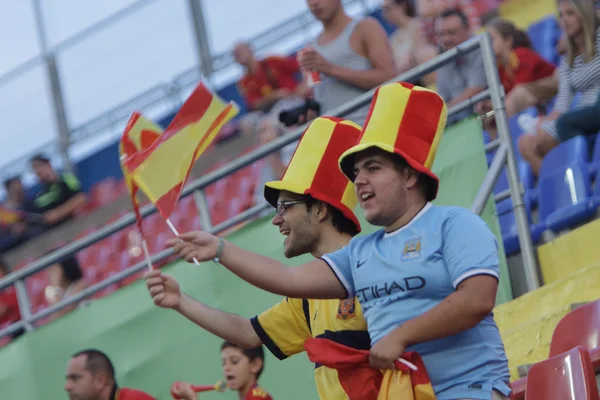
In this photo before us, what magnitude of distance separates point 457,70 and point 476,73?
0.82 ft

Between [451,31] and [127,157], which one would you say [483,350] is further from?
[451,31]

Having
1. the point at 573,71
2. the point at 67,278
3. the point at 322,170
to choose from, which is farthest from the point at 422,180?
the point at 67,278

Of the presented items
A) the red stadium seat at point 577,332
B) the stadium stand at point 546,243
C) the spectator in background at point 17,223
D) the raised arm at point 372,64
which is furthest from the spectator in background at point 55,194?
the red stadium seat at point 577,332

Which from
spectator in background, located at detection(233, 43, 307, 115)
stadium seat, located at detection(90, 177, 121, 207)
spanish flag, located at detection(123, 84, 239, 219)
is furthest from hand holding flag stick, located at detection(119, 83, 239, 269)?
stadium seat, located at detection(90, 177, 121, 207)

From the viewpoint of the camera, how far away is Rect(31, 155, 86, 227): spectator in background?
10016 millimetres

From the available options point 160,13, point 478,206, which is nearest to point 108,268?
point 160,13

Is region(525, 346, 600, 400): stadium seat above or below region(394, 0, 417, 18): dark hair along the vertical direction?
below

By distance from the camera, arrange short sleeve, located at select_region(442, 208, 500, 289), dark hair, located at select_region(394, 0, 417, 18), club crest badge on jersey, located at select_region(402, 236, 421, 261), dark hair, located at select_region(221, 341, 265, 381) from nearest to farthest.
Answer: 1. short sleeve, located at select_region(442, 208, 500, 289)
2. club crest badge on jersey, located at select_region(402, 236, 421, 261)
3. dark hair, located at select_region(221, 341, 265, 381)
4. dark hair, located at select_region(394, 0, 417, 18)

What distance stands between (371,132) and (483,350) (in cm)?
69

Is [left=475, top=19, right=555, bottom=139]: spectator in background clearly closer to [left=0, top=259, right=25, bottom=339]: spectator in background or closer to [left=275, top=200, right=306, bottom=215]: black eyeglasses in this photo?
[left=275, top=200, right=306, bottom=215]: black eyeglasses

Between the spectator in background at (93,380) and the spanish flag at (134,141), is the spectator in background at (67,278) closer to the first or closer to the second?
the spectator in background at (93,380)

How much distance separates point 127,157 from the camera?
4.03 meters

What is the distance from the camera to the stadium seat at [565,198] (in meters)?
5.64

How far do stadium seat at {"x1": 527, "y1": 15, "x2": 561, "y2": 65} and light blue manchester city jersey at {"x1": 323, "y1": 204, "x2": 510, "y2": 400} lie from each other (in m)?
5.31
